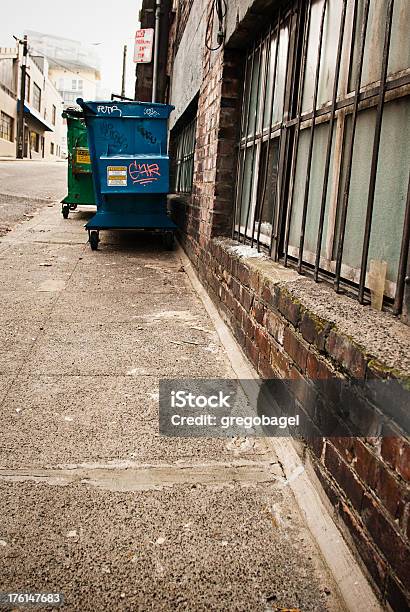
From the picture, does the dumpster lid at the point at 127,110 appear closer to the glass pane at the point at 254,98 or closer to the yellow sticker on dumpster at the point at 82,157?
the glass pane at the point at 254,98

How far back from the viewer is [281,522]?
1.72 metres

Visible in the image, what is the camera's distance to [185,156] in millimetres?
7762

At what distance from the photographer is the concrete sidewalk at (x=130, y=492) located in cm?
144

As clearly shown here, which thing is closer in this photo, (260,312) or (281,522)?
(281,522)

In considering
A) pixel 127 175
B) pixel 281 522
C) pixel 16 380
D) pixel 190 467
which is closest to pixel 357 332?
pixel 281 522

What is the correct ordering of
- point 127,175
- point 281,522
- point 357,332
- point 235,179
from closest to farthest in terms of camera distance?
point 357,332, point 281,522, point 235,179, point 127,175

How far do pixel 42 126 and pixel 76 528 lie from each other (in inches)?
2309

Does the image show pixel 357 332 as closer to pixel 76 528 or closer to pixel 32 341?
pixel 76 528

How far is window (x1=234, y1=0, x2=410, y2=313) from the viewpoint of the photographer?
1794 millimetres

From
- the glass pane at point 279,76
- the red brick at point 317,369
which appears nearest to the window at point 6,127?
the glass pane at point 279,76

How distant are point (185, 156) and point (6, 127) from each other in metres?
39.1

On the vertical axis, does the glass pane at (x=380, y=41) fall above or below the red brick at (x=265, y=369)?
above

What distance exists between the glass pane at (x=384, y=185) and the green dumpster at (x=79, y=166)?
727 centimetres

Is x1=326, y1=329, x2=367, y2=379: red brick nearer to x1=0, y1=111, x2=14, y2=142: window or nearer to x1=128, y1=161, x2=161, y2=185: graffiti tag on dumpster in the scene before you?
x1=128, y1=161, x2=161, y2=185: graffiti tag on dumpster
